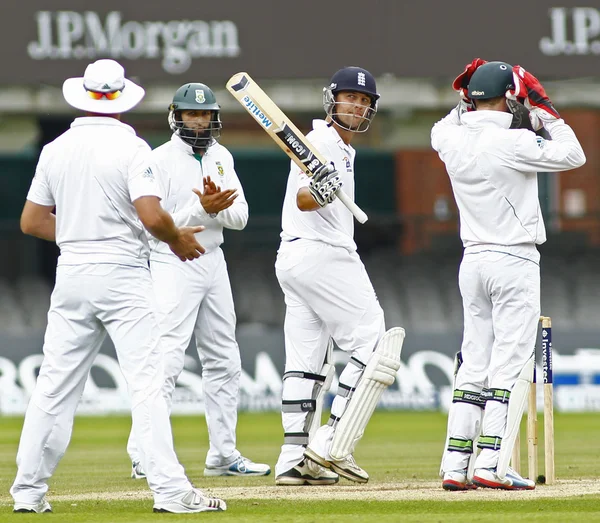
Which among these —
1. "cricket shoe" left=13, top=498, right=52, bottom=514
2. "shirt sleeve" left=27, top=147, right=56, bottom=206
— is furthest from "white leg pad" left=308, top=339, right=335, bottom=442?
"shirt sleeve" left=27, top=147, right=56, bottom=206

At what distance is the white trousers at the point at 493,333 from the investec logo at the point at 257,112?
4.09ft

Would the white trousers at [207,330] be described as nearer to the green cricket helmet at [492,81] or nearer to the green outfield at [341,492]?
the green outfield at [341,492]

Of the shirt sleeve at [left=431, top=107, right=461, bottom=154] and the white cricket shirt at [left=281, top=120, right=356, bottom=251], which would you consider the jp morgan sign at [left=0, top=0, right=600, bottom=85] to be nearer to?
the white cricket shirt at [left=281, top=120, right=356, bottom=251]

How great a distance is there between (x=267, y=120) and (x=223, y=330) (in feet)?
4.85

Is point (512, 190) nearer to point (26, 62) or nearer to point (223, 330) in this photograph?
point (223, 330)

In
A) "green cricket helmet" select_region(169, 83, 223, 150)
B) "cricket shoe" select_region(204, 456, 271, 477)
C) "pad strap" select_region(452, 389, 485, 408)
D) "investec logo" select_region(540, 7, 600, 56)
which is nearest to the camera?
"pad strap" select_region(452, 389, 485, 408)

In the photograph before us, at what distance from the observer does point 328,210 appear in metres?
6.70

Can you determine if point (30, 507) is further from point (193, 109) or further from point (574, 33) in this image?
point (574, 33)

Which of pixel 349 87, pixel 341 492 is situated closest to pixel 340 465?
pixel 341 492

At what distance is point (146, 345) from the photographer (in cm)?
554

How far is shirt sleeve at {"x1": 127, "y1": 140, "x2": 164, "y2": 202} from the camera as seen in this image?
550 centimetres

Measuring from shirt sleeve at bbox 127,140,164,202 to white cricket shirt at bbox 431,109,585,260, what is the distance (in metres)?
1.66

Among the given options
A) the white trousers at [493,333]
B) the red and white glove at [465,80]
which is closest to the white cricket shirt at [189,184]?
the red and white glove at [465,80]

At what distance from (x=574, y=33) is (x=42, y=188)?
8.75m
